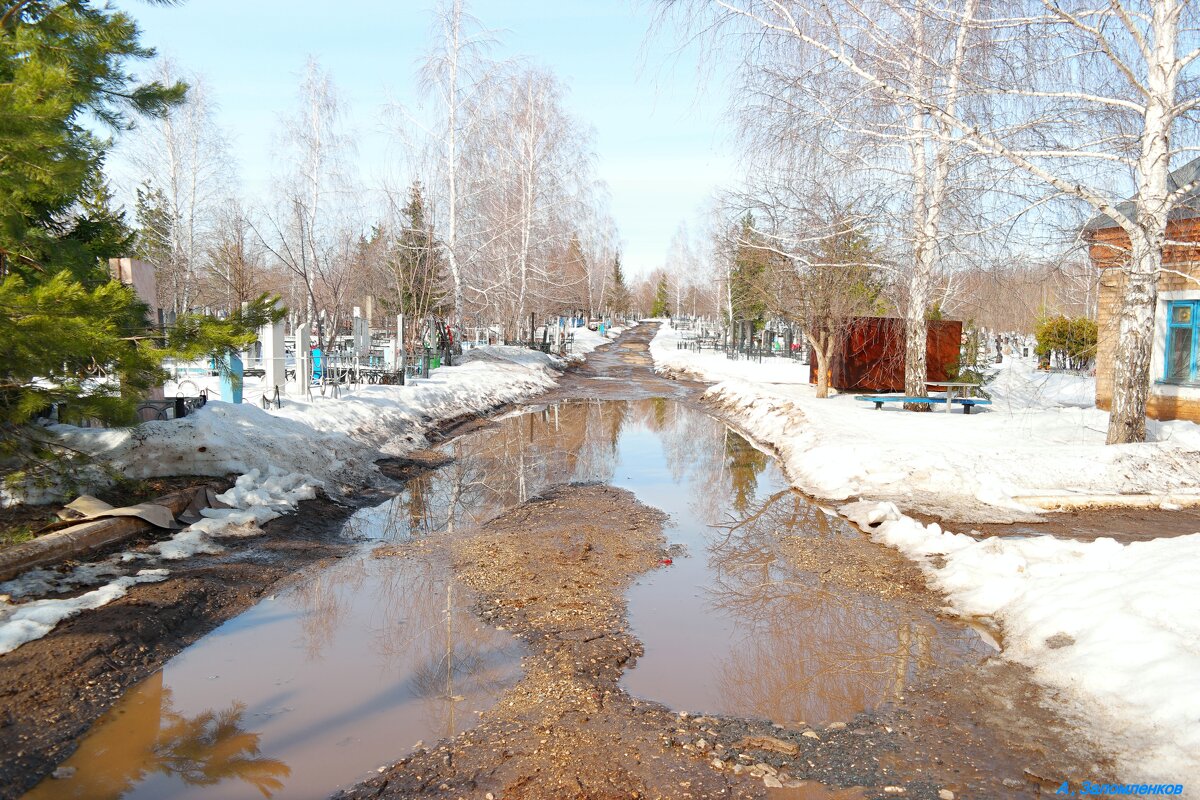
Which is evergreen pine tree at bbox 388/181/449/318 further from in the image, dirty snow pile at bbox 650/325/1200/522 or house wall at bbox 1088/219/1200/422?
house wall at bbox 1088/219/1200/422

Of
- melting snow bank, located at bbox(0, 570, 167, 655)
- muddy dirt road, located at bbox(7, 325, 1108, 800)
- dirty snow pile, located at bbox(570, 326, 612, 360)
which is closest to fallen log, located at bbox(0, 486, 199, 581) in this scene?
melting snow bank, located at bbox(0, 570, 167, 655)

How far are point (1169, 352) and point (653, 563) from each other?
12.4 m

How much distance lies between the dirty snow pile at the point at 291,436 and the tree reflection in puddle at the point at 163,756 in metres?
4.52

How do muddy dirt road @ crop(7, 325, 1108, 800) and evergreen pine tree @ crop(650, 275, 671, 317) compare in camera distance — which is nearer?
muddy dirt road @ crop(7, 325, 1108, 800)

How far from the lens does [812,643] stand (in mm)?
5762

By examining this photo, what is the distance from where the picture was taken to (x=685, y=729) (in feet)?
14.4

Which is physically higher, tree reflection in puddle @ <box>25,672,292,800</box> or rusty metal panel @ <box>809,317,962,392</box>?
rusty metal panel @ <box>809,317,962,392</box>

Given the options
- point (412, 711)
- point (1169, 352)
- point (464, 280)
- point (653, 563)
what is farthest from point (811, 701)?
point (464, 280)

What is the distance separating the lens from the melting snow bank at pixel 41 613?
16.3 feet

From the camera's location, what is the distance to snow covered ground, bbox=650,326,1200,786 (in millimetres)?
4301

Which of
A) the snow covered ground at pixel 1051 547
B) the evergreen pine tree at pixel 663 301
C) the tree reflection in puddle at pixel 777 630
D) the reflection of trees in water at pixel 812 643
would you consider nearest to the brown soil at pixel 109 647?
the tree reflection in puddle at pixel 777 630

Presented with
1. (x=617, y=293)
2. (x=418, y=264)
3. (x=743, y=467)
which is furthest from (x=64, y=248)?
(x=617, y=293)

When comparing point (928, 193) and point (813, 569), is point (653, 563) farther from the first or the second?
point (928, 193)

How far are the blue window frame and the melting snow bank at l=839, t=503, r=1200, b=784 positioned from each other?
376 inches
